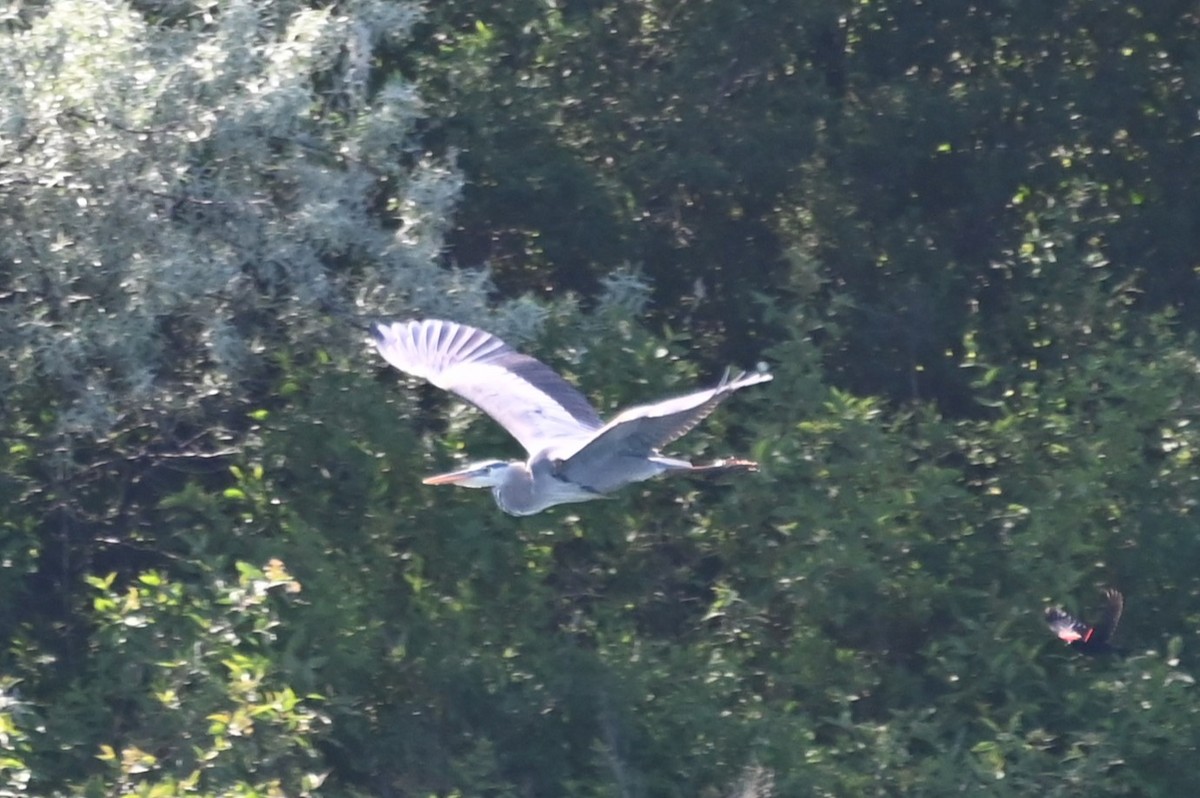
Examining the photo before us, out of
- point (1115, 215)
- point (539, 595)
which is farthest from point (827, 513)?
point (1115, 215)

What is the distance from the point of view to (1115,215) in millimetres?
9695

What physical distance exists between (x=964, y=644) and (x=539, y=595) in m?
1.56

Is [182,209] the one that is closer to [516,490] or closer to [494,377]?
[494,377]

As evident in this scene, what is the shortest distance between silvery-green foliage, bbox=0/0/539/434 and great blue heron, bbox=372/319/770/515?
20.7 inches

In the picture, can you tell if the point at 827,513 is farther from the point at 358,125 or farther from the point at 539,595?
the point at 358,125

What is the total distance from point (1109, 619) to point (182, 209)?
3.58 m

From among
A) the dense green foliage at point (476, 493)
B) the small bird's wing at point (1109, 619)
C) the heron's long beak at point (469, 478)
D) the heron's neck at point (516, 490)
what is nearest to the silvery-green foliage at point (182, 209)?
the dense green foliage at point (476, 493)

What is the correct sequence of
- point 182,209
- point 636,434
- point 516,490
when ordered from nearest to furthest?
1. point 636,434
2. point 516,490
3. point 182,209

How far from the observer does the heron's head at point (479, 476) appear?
6.75 metres

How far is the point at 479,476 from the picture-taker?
683 cm

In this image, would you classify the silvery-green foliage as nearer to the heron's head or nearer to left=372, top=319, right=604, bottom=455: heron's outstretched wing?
left=372, top=319, right=604, bottom=455: heron's outstretched wing

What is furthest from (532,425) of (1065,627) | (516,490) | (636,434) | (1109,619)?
(1109,619)

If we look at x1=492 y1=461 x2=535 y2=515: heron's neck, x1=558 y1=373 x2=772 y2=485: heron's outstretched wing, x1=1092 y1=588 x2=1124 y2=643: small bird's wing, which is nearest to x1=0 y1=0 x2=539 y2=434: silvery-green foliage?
x1=492 y1=461 x2=535 y2=515: heron's neck

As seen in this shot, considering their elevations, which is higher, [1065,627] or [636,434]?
[636,434]
